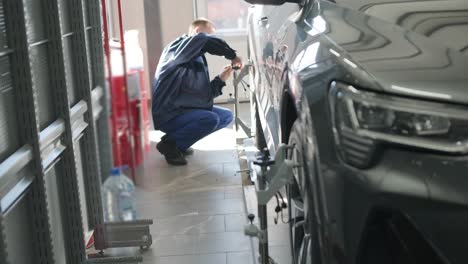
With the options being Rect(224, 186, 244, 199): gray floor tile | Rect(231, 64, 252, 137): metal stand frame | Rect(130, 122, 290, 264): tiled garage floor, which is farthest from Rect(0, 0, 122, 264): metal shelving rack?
Rect(231, 64, 252, 137): metal stand frame

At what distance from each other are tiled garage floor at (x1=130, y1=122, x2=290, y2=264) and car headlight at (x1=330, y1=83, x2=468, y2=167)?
3.56 ft

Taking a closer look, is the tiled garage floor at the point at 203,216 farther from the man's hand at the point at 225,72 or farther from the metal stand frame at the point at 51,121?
the man's hand at the point at 225,72

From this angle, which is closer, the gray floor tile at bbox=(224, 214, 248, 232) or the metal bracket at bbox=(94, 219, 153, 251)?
the metal bracket at bbox=(94, 219, 153, 251)

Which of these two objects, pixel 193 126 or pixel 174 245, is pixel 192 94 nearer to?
pixel 193 126

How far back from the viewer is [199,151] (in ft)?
18.2

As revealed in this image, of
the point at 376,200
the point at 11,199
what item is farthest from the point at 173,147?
the point at 376,200

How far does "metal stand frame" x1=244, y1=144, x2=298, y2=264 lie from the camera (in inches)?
89.7

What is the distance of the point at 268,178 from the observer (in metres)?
2.39

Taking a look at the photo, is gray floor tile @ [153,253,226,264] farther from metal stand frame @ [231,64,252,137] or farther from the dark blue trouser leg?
metal stand frame @ [231,64,252,137]

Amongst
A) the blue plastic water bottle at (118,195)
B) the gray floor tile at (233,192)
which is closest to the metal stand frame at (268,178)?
the blue plastic water bottle at (118,195)

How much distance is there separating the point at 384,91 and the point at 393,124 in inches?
3.4

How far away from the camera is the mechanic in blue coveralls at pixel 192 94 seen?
3.22 meters

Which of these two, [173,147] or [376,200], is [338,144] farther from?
[173,147]

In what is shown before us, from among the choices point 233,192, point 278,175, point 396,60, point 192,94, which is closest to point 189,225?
point 233,192
